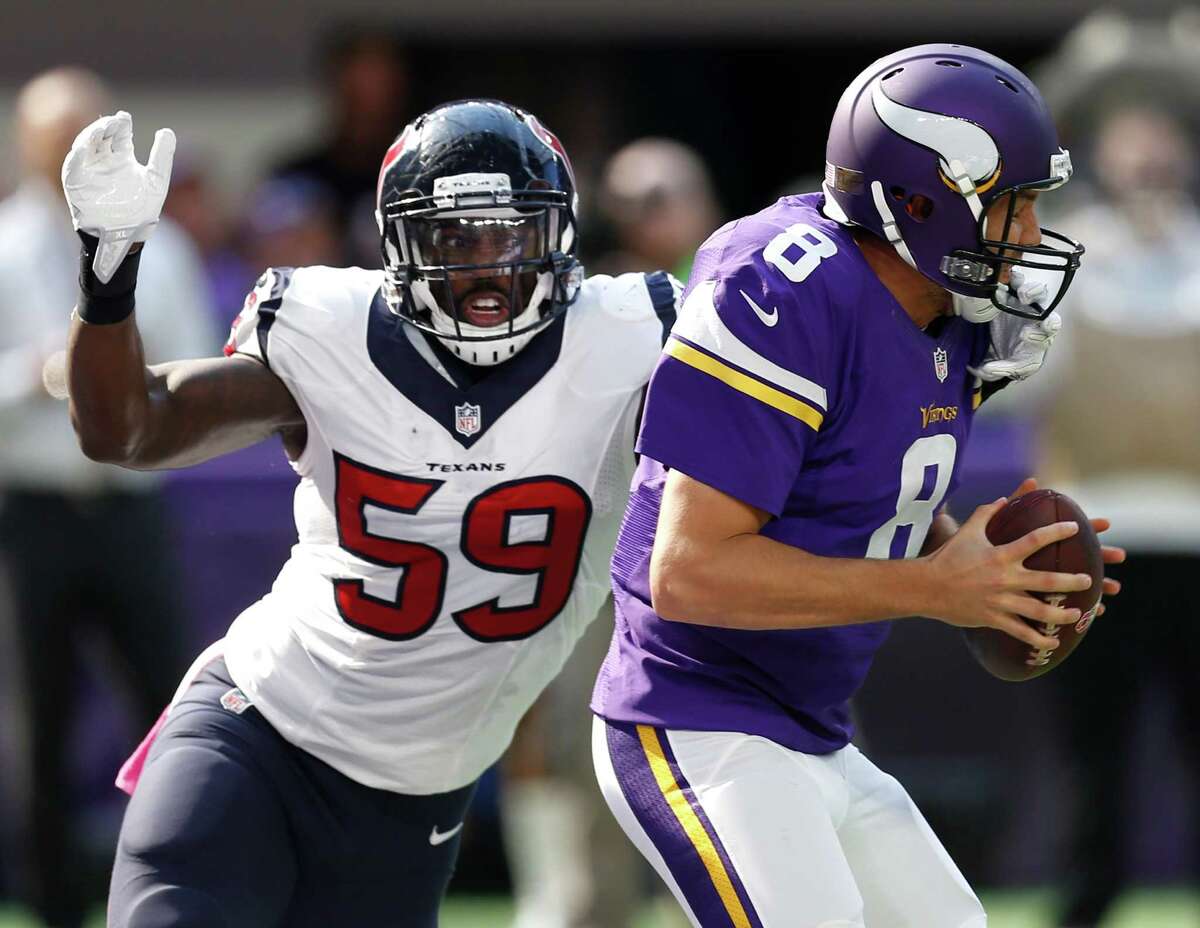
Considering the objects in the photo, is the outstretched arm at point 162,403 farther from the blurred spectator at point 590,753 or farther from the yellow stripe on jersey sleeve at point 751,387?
the blurred spectator at point 590,753

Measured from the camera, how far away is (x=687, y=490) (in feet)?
8.95

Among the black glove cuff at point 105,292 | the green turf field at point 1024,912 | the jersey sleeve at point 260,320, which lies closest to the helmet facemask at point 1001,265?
the jersey sleeve at point 260,320

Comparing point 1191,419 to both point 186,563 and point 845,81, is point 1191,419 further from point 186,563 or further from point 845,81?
point 845,81

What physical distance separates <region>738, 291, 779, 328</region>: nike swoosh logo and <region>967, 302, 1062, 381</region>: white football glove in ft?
1.39

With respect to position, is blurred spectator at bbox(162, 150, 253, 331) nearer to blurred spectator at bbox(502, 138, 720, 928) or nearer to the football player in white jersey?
blurred spectator at bbox(502, 138, 720, 928)

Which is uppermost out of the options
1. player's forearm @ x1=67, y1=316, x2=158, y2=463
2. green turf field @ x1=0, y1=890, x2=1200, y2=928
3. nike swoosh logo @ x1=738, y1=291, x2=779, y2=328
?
nike swoosh logo @ x1=738, y1=291, x2=779, y2=328

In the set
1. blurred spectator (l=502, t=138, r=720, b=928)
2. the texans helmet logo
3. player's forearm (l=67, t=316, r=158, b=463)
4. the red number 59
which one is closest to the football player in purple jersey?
the red number 59

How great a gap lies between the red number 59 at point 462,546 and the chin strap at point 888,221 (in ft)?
2.24

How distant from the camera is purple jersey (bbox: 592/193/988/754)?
8.98ft

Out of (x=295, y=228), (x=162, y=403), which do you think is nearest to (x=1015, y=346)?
(x=162, y=403)

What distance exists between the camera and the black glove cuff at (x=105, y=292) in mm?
3002

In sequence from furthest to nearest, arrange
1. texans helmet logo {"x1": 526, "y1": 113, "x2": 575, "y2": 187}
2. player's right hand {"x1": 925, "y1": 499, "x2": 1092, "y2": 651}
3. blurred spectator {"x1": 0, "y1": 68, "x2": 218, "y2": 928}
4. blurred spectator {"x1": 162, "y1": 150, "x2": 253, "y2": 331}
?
blurred spectator {"x1": 162, "y1": 150, "x2": 253, "y2": 331}, blurred spectator {"x1": 0, "y1": 68, "x2": 218, "y2": 928}, texans helmet logo {"x1": 526, "y1": 113, "x2": 575, "y2": 187}, player's right hand {"x1": 925, "y1": 499, "x2": 1092, "y2": 651}

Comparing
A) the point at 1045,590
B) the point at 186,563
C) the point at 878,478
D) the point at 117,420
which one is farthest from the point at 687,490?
the point at 186,563

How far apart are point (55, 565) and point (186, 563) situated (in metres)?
0.73
